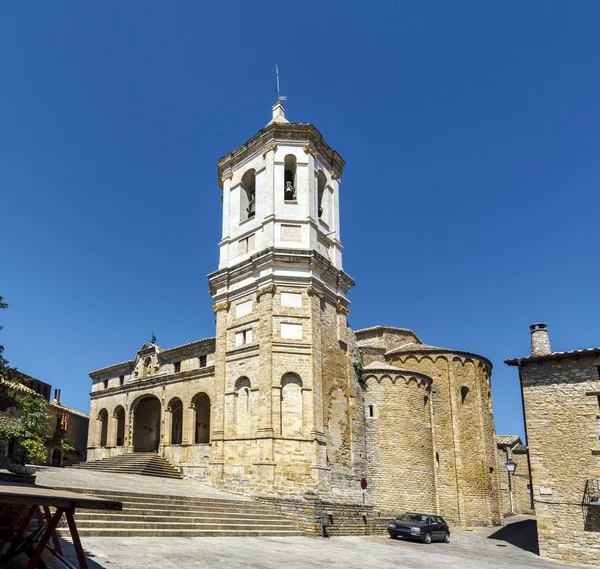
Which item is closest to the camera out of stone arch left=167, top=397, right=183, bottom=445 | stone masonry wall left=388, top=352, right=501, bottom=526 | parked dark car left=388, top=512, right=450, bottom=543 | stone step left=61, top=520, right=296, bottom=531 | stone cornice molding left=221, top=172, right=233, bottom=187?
stone step left=61, top=520, right=296, bottom=531

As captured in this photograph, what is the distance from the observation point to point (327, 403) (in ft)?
81.9

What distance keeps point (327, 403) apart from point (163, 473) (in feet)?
31.0

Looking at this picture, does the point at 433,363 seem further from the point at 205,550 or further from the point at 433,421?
the point at 205,550

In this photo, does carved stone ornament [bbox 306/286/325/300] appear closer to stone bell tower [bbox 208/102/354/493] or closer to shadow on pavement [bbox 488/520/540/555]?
stone bell tower [bbox 208/102/354/493]

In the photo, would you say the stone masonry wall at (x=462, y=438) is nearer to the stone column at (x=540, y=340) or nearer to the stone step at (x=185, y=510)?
the stone column at (x=540, y=340)

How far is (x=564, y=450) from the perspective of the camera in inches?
798

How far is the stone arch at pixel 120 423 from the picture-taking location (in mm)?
34812

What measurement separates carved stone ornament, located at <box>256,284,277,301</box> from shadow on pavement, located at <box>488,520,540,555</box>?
14764 mm

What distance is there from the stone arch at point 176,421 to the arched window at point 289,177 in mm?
13374

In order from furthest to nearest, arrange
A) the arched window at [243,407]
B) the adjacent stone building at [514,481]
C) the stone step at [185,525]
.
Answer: the adjacent stone building at [514,481] < the arched window at [243,407] < the stone step at [185,525]

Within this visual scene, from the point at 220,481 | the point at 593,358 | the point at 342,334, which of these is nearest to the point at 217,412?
the point at 220,481

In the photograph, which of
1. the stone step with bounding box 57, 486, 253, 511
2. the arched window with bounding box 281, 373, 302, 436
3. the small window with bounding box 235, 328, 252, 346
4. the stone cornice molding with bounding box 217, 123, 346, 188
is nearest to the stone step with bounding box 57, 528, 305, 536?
the stone step with bounding box 57, 486, 253, 511

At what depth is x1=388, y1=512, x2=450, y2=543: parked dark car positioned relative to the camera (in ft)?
68.7

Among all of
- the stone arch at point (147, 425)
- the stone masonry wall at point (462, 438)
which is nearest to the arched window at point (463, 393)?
the stone masonry wall at point (462, 438)
